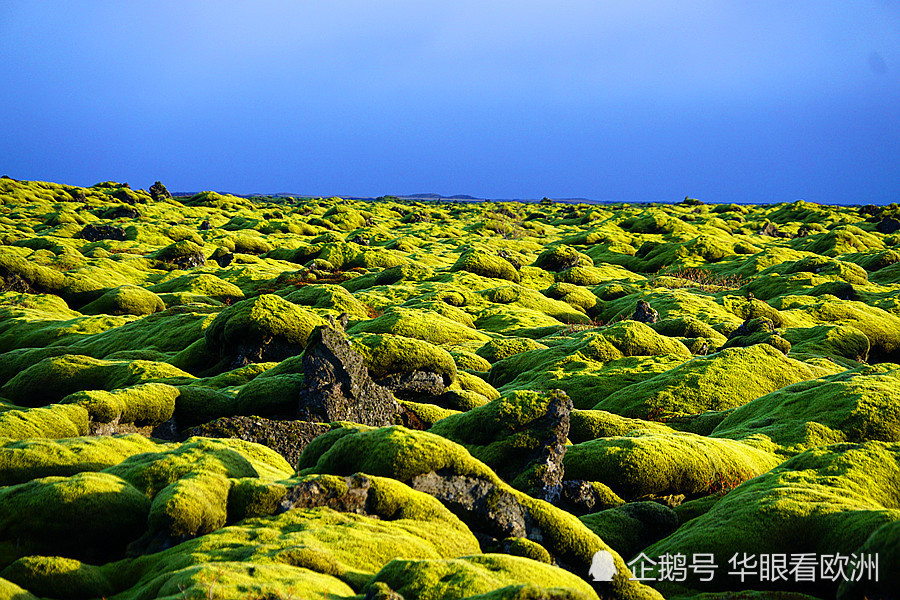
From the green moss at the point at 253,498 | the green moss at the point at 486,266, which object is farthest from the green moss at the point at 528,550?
the green moss at the point at 486,266

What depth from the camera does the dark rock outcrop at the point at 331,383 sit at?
17000 millimetres

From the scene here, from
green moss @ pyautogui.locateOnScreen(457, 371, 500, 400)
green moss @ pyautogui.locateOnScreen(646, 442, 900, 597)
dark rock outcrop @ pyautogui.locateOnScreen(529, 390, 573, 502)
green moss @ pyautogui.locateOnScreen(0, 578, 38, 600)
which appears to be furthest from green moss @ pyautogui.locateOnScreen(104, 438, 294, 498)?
green moss @ pyautogui.locateOnScreen(457, 371, 500, 400)

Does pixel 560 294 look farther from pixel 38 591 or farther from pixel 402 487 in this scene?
pixel 38 591

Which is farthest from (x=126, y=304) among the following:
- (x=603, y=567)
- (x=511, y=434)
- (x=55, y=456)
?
(x=603, y=567)

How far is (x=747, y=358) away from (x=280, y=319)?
52.1 ft

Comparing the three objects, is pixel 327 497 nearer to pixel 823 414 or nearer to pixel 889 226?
pixel 823 414

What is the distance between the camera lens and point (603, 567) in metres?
10.4

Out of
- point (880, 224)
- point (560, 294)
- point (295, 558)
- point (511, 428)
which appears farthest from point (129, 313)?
point (880, 224)

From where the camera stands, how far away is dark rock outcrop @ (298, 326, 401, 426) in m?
17.0

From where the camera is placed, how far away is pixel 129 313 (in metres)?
38.5

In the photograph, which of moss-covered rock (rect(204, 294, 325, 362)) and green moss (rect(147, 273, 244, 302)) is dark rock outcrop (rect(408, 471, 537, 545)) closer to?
moss-covered rock (rect(204, 294, 325, 362))

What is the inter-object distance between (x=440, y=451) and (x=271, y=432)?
19.4 ft

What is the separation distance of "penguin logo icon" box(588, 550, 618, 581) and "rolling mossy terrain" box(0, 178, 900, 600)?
94mm

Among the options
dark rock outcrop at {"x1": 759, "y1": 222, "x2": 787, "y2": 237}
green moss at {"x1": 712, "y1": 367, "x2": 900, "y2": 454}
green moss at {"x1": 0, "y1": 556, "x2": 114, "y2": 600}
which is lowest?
A: green moss at {"x1": 0, "y1": 556, "x2": 114, "y2": 600}
